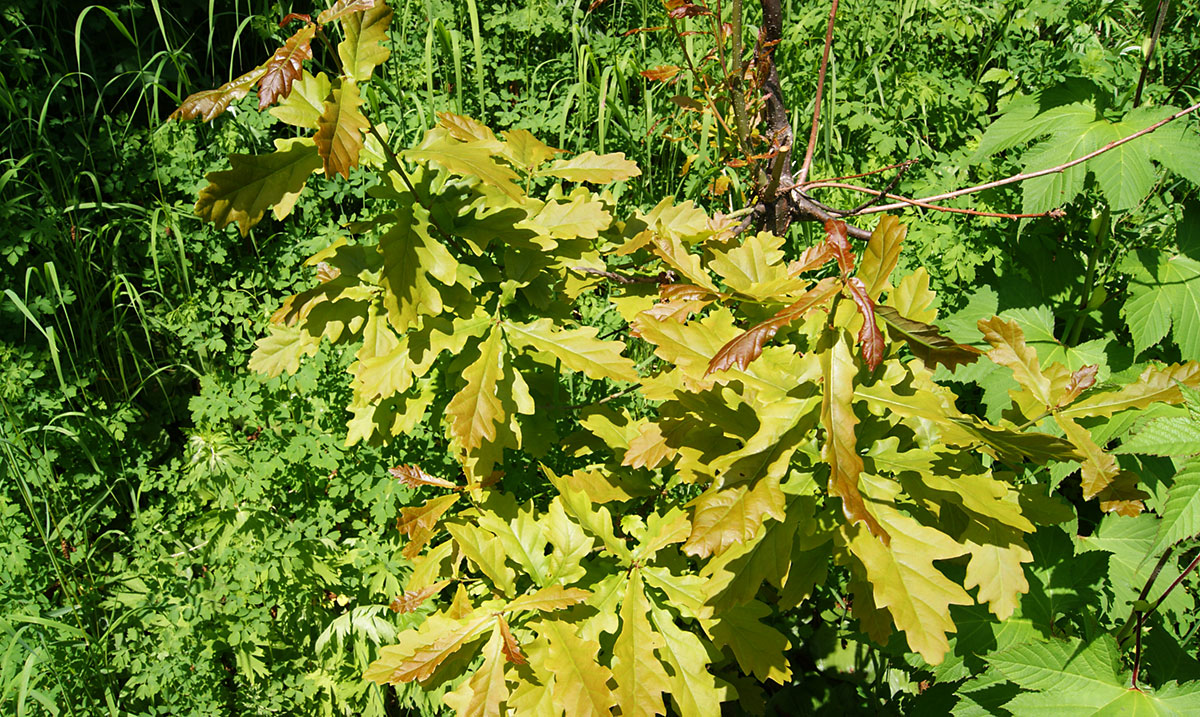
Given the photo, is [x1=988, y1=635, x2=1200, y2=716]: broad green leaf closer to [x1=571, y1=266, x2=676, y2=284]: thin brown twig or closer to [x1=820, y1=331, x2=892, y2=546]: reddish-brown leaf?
[x1=820, y1=331, x2=892, y2=546]: reddish-brown leaf

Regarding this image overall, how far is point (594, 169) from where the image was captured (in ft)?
5.91

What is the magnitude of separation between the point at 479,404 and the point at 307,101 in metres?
0.64

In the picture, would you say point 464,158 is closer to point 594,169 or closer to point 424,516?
point 594,169

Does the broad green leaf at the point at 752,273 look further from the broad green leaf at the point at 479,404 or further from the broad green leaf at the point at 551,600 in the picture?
the broad green leaf at the point at 551,600

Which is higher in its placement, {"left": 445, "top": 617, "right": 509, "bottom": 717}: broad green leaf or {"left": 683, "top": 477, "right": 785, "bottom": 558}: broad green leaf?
{"left": 683, "top": 477, "right": 785, "bottom": 558}: broad green leaf

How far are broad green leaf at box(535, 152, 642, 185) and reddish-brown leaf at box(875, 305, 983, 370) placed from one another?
773mm

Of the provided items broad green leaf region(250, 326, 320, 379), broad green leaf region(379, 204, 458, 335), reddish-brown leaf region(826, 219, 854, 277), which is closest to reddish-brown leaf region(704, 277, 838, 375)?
reddish-brown leaf region(826, 219, 854, 277)

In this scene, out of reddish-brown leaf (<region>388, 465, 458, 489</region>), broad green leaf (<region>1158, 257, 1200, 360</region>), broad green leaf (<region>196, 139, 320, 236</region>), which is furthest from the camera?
broad green leaf (<region>1158, 257, 1200, 360</region>)

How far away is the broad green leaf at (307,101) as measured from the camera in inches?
55.0

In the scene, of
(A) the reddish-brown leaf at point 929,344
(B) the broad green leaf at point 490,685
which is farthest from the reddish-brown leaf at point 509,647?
(A) the reddish-brown leaf at point 929,344

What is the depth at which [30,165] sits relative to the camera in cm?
320

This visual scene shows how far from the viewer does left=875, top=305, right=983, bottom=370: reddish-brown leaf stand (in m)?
1.12

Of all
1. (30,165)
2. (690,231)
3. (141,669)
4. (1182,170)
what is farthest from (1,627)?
(1182,170)

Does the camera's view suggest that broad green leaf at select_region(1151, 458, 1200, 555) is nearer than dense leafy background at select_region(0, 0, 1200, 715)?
Yes
